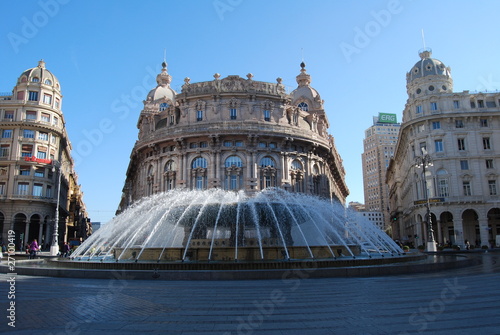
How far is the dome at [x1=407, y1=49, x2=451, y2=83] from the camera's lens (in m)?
53.8

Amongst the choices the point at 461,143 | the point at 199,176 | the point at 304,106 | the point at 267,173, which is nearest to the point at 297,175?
the point at 267,173

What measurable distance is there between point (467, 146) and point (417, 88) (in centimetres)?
1075

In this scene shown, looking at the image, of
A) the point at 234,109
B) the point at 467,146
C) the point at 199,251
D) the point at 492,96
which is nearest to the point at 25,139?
the point at 234,109

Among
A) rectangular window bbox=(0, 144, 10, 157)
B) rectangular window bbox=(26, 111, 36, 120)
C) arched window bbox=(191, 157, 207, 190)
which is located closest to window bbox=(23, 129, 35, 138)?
rectangular window bbox=(26, 111, 36, 120)

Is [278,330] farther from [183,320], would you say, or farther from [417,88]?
[417,88]

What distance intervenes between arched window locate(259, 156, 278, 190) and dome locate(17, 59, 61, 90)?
34692mm

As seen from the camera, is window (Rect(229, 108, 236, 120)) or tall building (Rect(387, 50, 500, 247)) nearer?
window (Rect(229, 108, 236, 120))

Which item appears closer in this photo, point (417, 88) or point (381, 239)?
point (381, 239)

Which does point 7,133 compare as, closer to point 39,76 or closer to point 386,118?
point 39,76

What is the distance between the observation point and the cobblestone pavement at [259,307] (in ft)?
22.3

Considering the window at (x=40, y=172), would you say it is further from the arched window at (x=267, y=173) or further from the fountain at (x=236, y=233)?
the fountain at (x=236, y=233)

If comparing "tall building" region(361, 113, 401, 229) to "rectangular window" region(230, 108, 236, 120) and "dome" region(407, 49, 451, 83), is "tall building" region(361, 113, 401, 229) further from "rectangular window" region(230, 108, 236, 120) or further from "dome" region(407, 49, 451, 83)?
"rectangular window" region(230, 108, 236, 120)

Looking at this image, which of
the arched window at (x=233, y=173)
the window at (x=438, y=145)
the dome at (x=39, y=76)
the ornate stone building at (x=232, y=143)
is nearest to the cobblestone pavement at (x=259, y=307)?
the arched window at (x=233, y=173)

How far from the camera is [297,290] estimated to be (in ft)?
36.8
